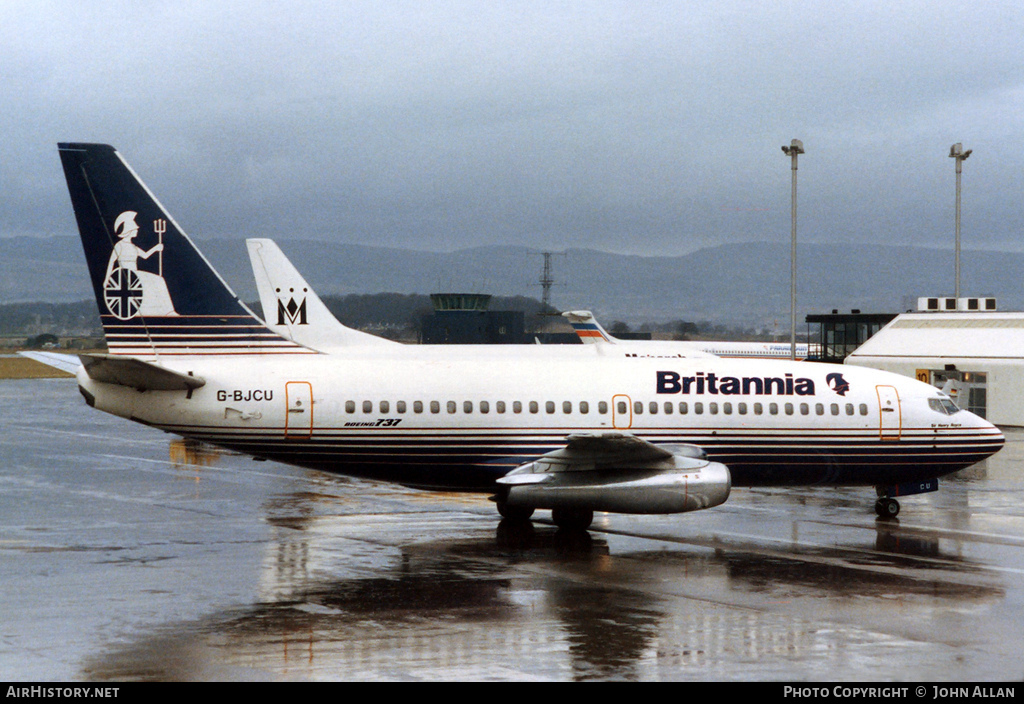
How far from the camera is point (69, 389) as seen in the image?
91.1 meters

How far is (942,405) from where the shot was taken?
27.4 m

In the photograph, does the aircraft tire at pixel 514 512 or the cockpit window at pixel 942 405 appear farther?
the cockpit window at pixel 942 405

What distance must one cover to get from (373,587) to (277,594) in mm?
1630

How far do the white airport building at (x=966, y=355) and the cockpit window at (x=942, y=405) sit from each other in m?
23.0

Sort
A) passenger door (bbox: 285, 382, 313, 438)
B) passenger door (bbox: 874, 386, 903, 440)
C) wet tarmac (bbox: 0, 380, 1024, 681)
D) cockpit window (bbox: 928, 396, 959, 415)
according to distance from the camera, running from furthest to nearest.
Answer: cockpit window (bbox: 928, 396, 959, 415) → passenger door (bbox: 874, 386, 903, 440) → passenger door (bbox: 285, 382, 313, 438) → wet tarmac (bbox: 0, 380, 1024, 681)

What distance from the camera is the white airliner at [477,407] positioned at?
928 inches

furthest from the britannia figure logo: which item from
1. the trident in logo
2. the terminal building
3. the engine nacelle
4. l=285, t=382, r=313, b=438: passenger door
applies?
the terminal building

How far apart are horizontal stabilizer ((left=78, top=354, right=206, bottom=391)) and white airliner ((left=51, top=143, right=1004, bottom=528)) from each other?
52 millimetres

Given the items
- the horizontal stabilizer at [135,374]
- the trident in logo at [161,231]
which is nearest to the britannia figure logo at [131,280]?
the trident in logo at [161,231]

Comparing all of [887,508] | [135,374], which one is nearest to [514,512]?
[135,374]

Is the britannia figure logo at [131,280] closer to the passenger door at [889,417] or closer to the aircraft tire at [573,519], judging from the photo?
the aircraft tire at [573,519]

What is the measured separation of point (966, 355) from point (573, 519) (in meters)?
34.6

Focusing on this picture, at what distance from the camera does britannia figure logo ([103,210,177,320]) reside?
961 inches

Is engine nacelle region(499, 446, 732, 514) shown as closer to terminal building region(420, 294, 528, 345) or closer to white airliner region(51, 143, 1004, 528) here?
white airliner region(51, 143, 1004, 528)
